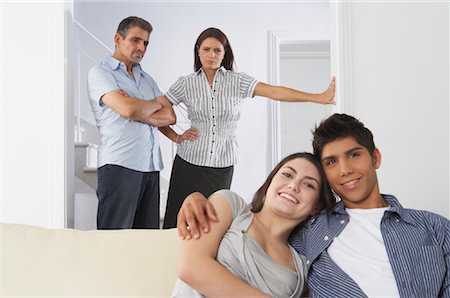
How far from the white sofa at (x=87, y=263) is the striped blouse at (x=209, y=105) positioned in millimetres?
1679

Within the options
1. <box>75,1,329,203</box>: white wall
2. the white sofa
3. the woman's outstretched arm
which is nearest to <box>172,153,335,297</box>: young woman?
the white sofa

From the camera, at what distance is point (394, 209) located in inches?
62.3

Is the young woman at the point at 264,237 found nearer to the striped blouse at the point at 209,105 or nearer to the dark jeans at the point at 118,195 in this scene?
the dark jeans at the point at 118,195

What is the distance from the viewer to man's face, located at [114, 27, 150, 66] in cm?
304

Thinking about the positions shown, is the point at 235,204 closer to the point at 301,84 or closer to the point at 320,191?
the point at 320,191

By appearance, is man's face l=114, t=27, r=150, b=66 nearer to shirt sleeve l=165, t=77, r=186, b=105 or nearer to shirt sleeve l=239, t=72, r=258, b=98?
shirt sleeve l=165, t=77, r=186, b=105

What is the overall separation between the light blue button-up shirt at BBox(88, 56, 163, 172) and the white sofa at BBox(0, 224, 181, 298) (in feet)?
4.44

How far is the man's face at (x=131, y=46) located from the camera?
304cm

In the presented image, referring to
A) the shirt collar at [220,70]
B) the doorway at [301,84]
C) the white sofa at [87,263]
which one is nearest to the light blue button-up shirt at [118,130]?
the shirt collar at [220,70]

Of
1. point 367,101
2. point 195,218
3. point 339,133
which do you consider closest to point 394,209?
point 339,133

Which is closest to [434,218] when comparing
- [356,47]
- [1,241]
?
[1,241]

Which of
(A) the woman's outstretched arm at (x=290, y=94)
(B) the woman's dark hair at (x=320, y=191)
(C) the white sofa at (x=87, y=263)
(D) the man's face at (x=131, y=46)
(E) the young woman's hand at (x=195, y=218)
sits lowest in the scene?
(C) the white sofa at (x=87, y=263)

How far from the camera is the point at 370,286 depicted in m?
1.45

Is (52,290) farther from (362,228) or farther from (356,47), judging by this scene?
(356,47)
